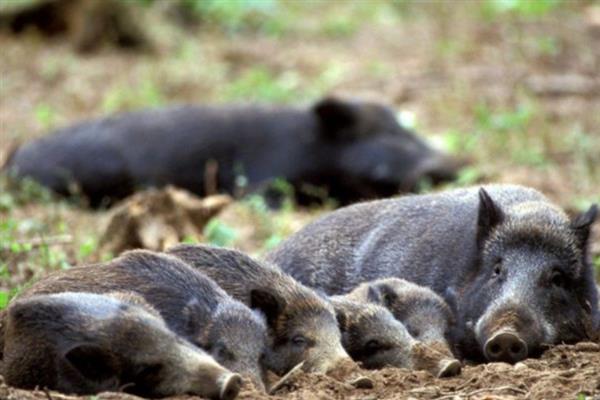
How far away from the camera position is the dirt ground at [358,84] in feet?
36.5

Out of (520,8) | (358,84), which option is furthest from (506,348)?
(520,8)

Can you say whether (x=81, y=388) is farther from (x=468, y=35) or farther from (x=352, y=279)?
(x=468, y=35)

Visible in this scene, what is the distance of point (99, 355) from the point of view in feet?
17.4

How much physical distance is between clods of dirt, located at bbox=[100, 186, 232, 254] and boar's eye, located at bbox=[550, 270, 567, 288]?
289cm

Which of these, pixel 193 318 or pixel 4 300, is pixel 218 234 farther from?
pixel 193 318

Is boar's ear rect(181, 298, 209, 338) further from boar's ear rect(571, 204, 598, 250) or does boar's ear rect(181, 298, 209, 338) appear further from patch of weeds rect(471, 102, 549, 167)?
patch of weeds rect(471, 102, 549, 167)

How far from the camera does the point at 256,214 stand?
1127 centimetres

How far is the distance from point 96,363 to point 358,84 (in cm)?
1215

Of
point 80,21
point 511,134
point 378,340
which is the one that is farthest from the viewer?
point 80,21

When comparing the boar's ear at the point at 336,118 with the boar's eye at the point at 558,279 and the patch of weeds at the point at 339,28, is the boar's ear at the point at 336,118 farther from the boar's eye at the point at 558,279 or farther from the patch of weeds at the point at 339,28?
the boar's eye at the point at 558,279

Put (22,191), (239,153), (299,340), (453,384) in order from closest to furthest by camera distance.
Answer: (453,384) < (299,340) < (22,191) < (239,153)

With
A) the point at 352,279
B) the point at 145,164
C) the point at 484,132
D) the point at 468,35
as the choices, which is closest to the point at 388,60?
the point at 468,35

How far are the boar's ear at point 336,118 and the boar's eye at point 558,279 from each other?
23.9ft

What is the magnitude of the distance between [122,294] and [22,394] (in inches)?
34.9
